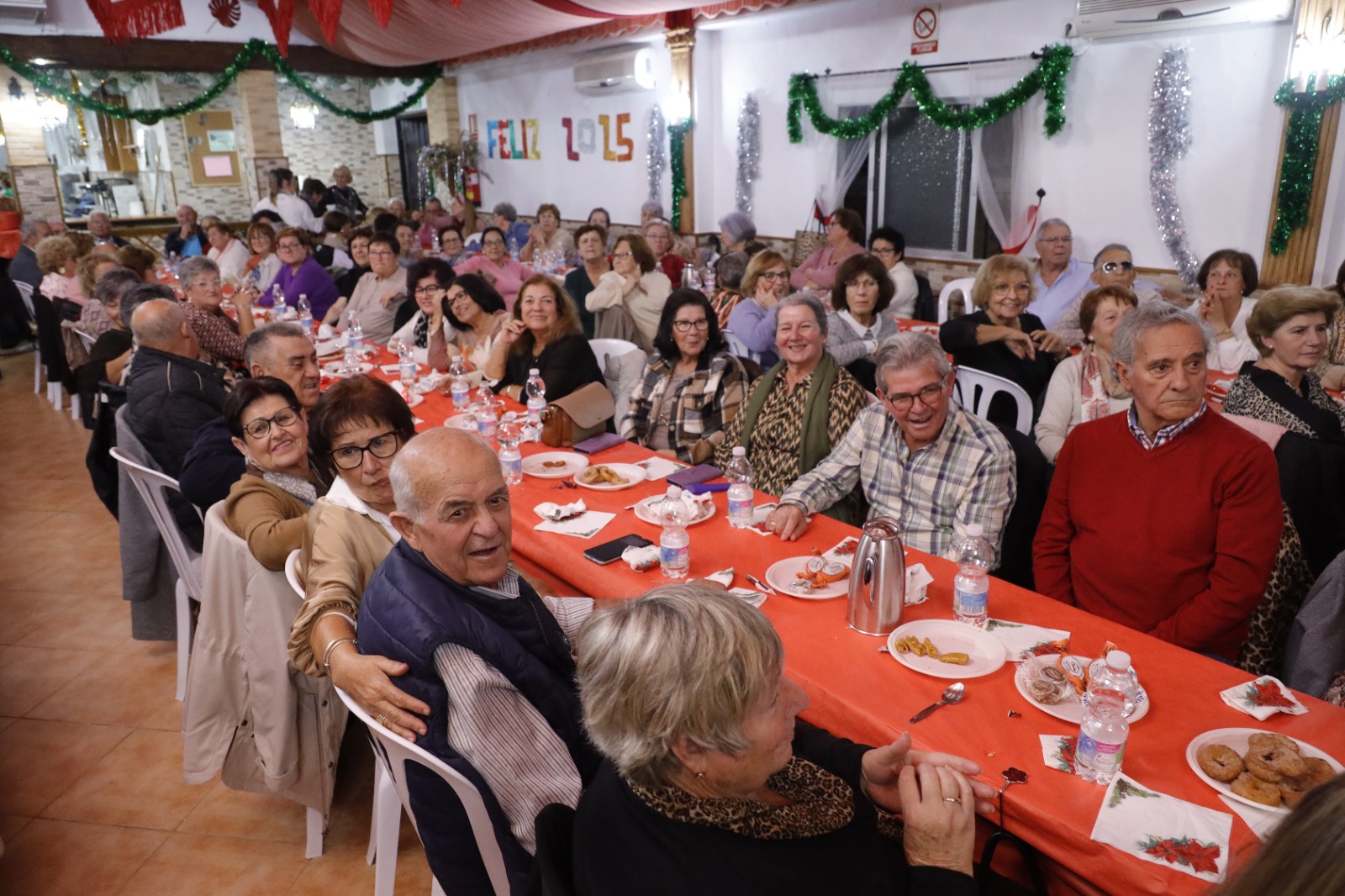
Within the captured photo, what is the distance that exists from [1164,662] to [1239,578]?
439 mm

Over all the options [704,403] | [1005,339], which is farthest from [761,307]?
[704,403]

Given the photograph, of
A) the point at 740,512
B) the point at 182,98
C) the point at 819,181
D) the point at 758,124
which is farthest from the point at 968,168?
the point at 182,98

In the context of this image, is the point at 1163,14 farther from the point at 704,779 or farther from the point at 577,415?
the point at 704,779

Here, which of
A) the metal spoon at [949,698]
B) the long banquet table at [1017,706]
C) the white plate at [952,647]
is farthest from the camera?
the white plate at [952,647]

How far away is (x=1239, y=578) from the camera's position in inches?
80.3

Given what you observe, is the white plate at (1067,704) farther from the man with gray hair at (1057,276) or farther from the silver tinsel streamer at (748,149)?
the silver tinsel streamer at (748,149)

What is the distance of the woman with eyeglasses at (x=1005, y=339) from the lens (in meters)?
3.99

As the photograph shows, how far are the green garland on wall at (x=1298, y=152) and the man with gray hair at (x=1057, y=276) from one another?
113 cm

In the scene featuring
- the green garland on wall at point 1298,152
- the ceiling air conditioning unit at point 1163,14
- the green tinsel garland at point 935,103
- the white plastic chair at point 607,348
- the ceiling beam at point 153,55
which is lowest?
the white plastic chair at point 607,348

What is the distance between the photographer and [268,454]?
8.14ft

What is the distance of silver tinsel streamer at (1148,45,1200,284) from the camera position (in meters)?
5.75

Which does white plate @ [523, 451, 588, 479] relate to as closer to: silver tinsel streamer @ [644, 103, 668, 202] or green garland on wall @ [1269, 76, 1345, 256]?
green garland on wall @ [1269, 76, 1345, 256]

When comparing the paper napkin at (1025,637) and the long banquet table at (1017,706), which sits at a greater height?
the paper napkin at (1025,637)

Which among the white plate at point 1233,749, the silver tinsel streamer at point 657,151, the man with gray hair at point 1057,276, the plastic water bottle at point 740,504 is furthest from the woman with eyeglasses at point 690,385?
the silver tinsel streamer at point 657,151
